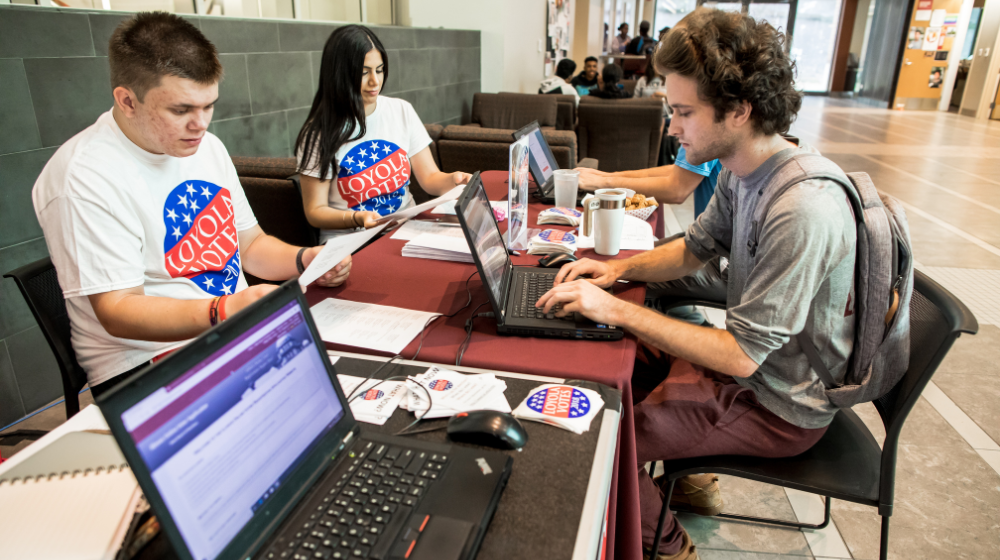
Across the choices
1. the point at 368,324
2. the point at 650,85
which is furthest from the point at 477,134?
the point at 650,85

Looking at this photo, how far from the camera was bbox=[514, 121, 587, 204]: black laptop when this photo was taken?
2.42 meters

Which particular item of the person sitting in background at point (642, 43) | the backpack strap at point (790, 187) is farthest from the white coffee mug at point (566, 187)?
the person sitting in background at point (642, 43)

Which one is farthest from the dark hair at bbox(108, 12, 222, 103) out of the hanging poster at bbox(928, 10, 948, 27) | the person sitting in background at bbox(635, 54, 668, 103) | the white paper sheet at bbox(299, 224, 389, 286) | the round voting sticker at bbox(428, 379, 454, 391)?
the hanging poster at bbox(928, 10, 948, 27)

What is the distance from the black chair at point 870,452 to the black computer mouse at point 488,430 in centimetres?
64

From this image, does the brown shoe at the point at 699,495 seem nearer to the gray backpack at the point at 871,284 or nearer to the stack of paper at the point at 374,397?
the gray backpack at the point at 871,284

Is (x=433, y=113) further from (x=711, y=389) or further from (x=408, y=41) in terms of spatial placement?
(x=711, y=389)

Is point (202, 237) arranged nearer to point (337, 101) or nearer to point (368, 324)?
point (368, 324)

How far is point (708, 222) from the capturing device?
168 centimetres

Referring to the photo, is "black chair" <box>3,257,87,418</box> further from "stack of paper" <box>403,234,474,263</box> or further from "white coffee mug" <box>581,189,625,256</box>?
"white coffee mug" <box>581,189,625,256</box>

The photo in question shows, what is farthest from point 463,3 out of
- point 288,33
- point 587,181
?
point 587,181

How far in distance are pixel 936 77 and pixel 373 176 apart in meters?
14.4

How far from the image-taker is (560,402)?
105 cm

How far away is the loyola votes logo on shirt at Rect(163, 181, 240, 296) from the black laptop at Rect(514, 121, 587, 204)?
46.7 inches

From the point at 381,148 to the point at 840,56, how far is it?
18.1 m
